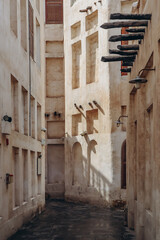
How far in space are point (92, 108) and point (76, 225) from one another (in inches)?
342

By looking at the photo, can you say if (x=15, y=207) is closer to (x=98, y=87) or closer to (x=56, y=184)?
(x=98, y=87)

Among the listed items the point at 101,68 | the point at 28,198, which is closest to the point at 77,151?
the point at 101,68

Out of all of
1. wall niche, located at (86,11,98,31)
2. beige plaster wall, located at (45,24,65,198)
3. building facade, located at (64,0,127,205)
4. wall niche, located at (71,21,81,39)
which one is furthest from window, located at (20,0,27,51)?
beige plaster wall, located at (45,24,65,198)

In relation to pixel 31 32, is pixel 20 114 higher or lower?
lower

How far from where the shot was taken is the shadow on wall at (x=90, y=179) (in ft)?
70.0

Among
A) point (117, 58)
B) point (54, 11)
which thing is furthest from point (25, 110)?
point (54, 11)

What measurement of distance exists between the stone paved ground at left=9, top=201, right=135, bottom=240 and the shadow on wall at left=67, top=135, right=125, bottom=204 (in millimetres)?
906

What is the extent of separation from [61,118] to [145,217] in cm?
1708

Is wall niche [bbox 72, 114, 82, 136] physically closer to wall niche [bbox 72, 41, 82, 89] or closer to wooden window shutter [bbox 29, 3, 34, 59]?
wall niche [bbox 72, 41, 82, 89]

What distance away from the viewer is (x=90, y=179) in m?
23.2

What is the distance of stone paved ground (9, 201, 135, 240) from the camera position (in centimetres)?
1267

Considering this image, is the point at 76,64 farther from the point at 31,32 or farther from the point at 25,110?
the point at 25,110

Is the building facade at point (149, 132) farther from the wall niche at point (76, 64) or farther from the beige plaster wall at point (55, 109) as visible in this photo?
the beige plaster wall at point (55, 109)

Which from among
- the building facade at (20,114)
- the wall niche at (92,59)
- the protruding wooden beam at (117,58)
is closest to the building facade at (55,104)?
the wall niche at (92,59)
